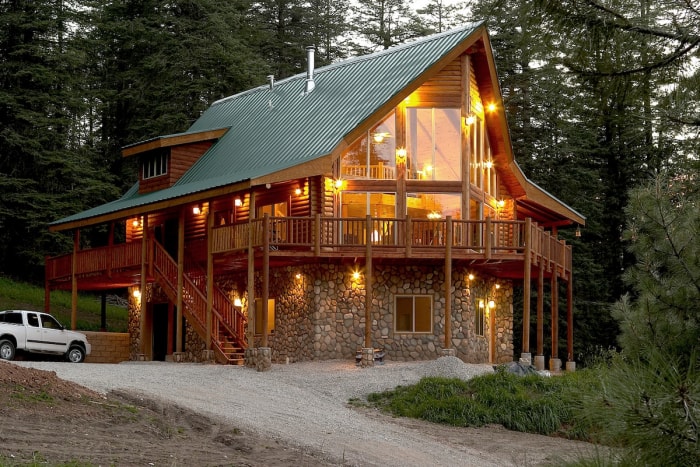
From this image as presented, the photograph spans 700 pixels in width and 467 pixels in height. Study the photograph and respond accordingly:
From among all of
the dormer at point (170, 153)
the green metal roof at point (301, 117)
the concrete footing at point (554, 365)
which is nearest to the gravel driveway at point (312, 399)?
the green metal roof at point (301, 117)

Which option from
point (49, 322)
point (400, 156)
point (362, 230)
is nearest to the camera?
point (362, 230)

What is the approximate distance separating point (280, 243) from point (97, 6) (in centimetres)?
2503

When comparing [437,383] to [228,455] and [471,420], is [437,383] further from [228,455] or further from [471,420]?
[228,455]

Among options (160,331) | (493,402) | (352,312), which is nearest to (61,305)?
(160,331)

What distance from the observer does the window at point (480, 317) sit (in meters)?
29.8

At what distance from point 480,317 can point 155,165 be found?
39.0 ft

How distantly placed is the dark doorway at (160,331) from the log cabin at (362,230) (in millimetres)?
1209

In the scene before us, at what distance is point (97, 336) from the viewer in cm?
3228

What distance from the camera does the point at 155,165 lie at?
34.0m

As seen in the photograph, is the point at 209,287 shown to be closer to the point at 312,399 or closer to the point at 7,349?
the point at 7,349

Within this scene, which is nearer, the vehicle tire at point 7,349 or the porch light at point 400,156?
the vehicle tire at point 7,349

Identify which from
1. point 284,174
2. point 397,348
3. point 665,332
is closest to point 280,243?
point 284,174

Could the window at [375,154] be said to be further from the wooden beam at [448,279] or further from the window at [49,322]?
the window at [49,322]

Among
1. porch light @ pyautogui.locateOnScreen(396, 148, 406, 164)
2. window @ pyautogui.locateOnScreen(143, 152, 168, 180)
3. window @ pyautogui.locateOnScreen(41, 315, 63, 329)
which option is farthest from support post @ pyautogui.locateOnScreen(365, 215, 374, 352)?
window @ pyautogui.locateOnScreen(143, 152, 168, 180)
